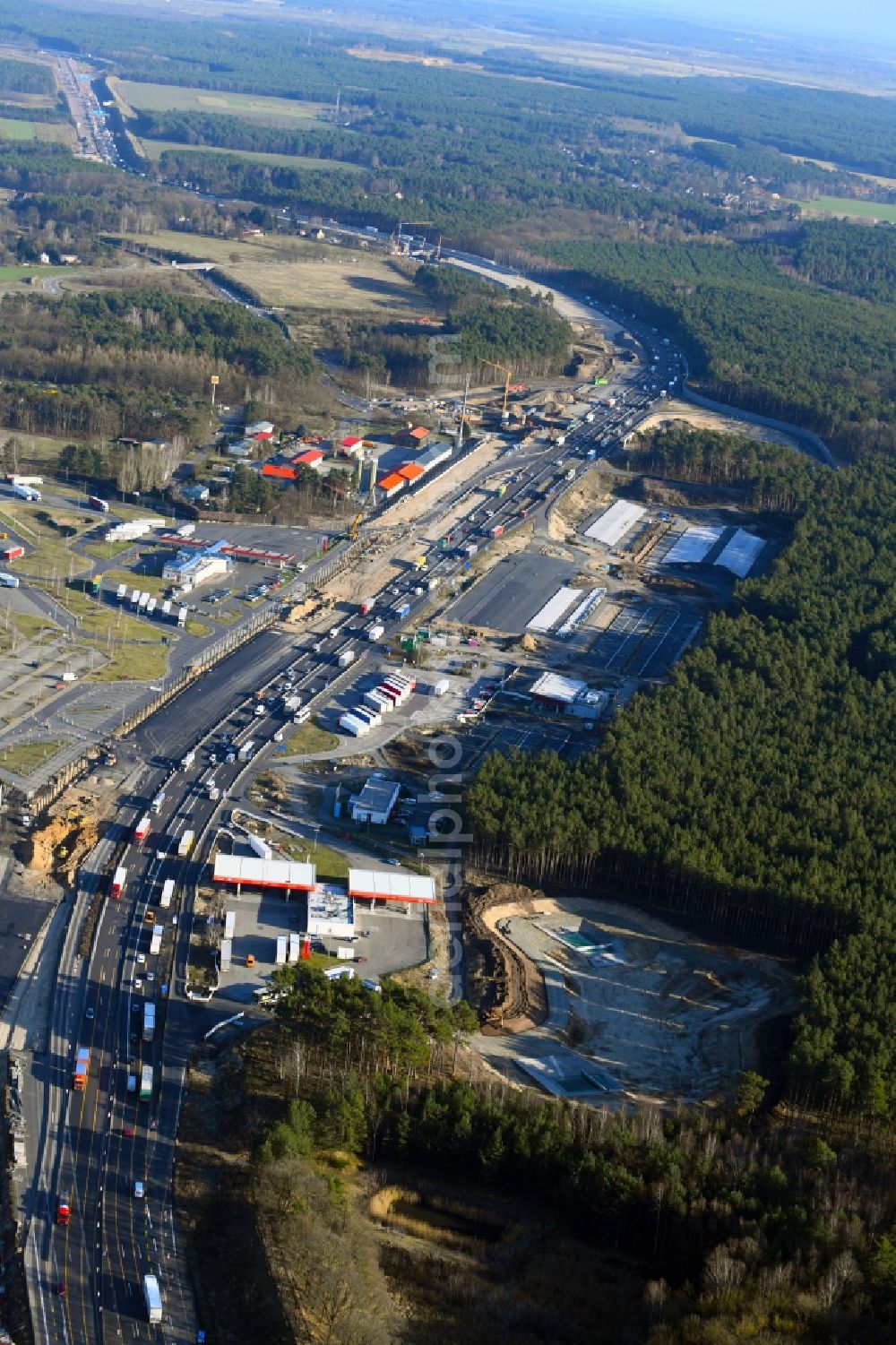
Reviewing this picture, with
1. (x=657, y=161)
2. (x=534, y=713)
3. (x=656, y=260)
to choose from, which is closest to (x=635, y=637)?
(x=534, y=713)

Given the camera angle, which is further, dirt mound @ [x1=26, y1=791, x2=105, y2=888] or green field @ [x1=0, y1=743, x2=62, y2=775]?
green field @ [x1=0, y1=743, x2=62, y2=775]

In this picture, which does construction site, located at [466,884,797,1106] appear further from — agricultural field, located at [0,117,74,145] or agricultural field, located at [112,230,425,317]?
agricultural field, located at [0,117,74,145]

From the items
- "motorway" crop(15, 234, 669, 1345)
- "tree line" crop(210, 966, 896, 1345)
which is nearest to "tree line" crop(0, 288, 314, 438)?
"motorway" crop(15, 234, 669, 1345)

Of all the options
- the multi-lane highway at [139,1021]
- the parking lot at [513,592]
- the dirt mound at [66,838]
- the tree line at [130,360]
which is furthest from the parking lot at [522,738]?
the tree line at [130,360]

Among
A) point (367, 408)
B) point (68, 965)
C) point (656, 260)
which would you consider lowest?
point (68, 965)

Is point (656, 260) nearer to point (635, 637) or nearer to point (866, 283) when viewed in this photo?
point (866, 283)

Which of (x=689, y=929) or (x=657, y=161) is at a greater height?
(x=657, y=161)

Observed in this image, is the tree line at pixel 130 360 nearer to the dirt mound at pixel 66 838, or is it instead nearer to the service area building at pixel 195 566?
the service area building at pixel 195 566

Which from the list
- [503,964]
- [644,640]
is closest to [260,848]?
[503,964]
